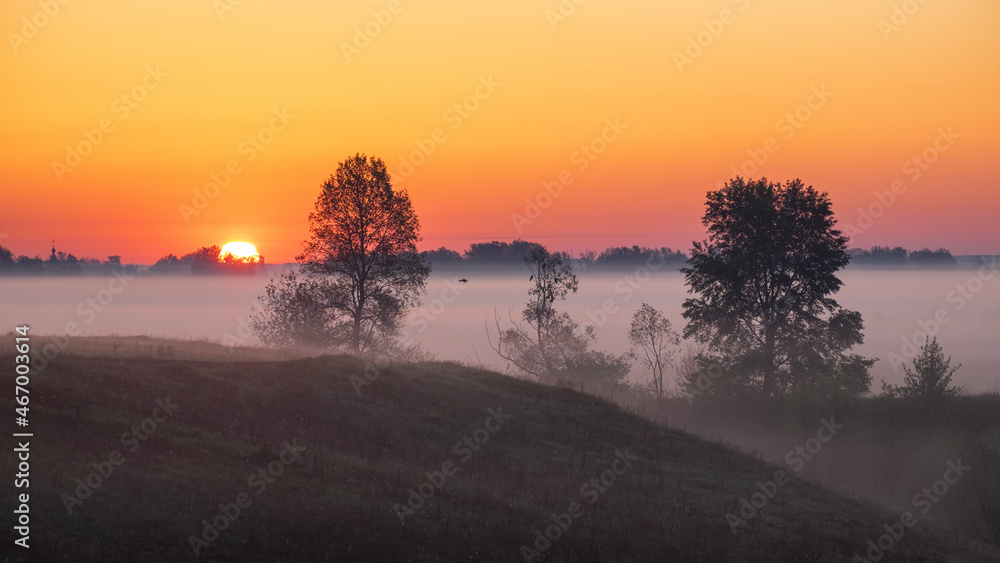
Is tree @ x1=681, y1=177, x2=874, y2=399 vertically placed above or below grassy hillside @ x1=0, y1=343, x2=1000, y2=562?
above

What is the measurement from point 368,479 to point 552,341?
191ft

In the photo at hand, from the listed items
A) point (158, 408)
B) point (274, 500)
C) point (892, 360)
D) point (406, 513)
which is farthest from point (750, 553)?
point (892, 360)

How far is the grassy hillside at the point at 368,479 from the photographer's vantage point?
17812 millimetres

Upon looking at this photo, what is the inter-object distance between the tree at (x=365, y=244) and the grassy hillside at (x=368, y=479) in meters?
20.8

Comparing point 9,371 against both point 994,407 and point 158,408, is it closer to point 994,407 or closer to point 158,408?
point 158,408

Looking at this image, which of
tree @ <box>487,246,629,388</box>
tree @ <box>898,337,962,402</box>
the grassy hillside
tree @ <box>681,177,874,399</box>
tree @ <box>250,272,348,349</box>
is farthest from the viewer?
tree @ <box>487,246,629,388</box>

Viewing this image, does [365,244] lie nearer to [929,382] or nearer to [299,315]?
[299,315]

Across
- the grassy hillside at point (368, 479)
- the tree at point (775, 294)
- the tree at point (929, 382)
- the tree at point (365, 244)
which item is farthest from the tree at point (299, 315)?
the tree at point (929, 382)

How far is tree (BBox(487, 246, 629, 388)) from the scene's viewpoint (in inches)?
2977

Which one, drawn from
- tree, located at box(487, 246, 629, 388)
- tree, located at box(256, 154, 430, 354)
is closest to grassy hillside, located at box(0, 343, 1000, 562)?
tree, located at box(256, 154, 430, 354)

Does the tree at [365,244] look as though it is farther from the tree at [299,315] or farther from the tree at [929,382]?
the tree at [929,382]

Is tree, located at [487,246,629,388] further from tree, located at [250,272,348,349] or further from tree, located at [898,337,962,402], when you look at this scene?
tree, located at [898,337,962,402]

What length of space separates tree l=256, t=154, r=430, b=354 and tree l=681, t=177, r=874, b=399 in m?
21.4

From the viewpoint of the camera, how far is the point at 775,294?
56.5 metres
